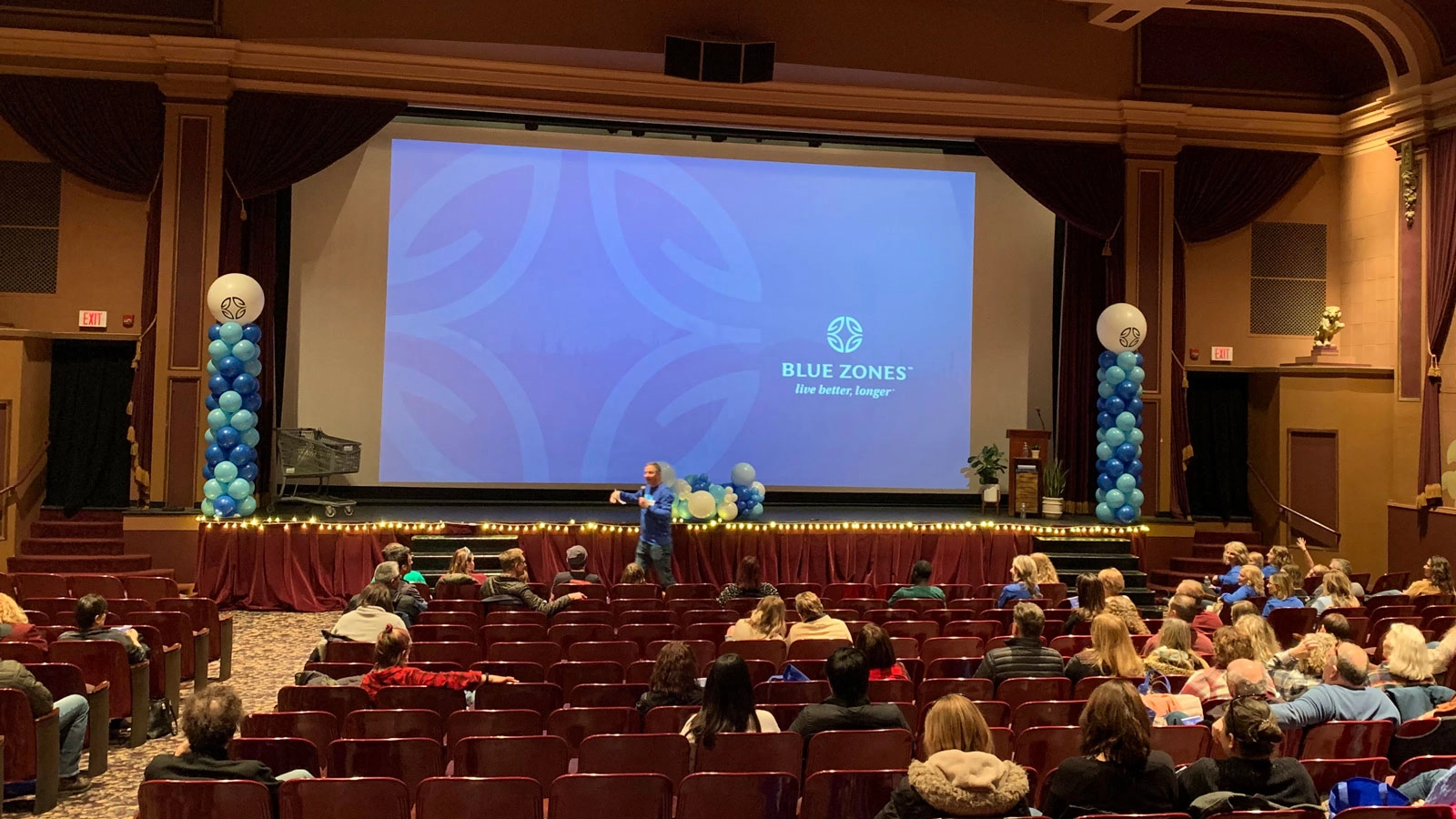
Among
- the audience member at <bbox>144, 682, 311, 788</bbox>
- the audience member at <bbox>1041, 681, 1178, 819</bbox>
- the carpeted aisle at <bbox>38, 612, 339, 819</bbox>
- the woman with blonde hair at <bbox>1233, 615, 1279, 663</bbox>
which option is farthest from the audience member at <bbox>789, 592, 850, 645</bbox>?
the carpeted aisle at <bbox>38, 612, 339, 819</bbox>

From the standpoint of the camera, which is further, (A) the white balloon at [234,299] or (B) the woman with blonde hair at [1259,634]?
(A) the white balloon at [234,299]

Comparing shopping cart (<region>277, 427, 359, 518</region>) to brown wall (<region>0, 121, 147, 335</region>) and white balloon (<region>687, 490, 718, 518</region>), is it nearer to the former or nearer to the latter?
brown wall (<region>0, 121, 147, 335</region>)

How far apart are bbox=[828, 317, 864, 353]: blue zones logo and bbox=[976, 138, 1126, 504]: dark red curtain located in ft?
7.78

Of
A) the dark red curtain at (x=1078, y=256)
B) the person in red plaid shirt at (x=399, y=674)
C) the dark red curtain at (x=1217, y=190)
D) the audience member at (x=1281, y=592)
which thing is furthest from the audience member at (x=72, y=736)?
the dark red curtain at (x=1217, y=190)

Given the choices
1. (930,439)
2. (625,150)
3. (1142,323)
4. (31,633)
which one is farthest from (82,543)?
A: (1142,323)

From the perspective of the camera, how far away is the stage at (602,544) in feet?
33.6

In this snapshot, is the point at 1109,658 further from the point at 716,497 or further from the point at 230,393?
the point at 230,393

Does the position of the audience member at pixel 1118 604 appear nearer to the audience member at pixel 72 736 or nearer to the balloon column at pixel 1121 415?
the audience member at pixel 72 736

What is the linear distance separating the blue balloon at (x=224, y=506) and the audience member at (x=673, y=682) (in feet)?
24.2

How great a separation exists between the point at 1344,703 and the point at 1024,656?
4.16 ft

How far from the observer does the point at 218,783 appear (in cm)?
319

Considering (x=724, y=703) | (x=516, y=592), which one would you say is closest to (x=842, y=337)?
(x=516, y=592)

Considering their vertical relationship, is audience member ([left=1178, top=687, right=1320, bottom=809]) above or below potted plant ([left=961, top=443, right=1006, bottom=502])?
below

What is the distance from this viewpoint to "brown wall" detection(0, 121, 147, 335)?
11.1 meters
